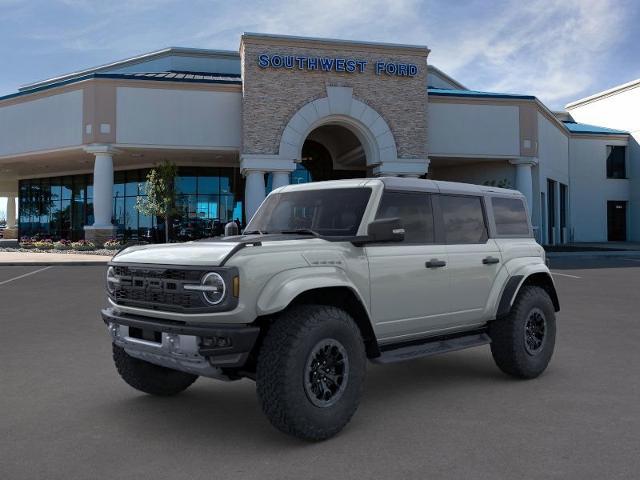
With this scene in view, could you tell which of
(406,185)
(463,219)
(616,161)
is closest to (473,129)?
(616,161)

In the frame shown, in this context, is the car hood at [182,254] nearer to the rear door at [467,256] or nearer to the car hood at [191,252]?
the car hood at [191,252]

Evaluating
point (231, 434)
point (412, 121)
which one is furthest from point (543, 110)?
point (231, 434)

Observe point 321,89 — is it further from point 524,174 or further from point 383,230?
point 383,230

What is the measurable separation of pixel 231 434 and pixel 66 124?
2885 centimetres

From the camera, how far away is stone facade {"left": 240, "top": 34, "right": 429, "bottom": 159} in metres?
27.3

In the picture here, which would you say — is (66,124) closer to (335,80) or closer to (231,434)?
(335,80)

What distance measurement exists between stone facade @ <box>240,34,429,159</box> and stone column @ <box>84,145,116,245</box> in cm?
703

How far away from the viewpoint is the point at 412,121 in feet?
95.1

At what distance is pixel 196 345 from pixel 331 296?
1.18 metres

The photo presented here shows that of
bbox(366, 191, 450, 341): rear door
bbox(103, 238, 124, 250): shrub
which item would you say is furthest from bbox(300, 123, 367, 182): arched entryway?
bbox(366, 191, 450, 341): rear door

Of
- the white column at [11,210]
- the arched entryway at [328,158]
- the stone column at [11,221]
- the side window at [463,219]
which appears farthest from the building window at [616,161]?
the white column at [11,210]

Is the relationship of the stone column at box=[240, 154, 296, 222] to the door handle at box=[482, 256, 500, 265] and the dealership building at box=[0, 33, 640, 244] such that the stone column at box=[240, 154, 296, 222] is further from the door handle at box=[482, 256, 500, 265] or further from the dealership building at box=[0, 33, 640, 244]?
the door handle at box=[482, 256, 500, 265]

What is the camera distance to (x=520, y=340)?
18.8ft

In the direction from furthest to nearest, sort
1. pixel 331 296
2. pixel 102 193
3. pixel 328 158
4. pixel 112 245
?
pixel 328 158 < pixel 102 193 < pixel 112 245 < pixel 331 296
